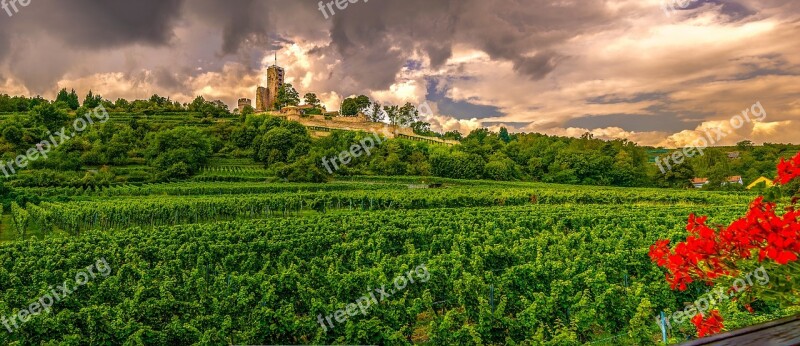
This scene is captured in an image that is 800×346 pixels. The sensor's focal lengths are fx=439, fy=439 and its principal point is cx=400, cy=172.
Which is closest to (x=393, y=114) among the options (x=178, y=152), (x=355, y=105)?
(x=355, y=105)

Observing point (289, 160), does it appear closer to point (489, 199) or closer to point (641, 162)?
point (489, 199)

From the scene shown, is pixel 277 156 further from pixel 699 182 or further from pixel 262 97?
pixel 262 97

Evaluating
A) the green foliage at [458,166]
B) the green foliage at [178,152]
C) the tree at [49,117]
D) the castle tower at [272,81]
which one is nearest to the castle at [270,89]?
the castle tower at [272,81]

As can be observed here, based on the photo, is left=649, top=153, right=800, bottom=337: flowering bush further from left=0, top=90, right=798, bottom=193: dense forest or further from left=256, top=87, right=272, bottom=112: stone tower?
left=256, top=87, right=272, bottom=112: stone tower

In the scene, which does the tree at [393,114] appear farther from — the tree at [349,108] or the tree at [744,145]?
the tree at [744,145]

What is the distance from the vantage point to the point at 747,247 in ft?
11.1

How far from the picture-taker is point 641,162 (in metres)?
91.7

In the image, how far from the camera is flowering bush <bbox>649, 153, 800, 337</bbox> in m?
2.89

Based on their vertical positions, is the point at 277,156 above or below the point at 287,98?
below

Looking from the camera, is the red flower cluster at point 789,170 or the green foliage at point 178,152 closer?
the red flower cluster at point 789,170

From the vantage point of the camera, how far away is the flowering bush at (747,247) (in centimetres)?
289

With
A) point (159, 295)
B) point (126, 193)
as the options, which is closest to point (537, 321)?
point (159, 295)

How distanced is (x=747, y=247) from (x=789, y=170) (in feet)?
2.47

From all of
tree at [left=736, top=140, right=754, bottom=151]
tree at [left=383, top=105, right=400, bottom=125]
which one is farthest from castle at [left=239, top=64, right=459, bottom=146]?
tree at [left=736, top=140, right=754, bottom=151]
